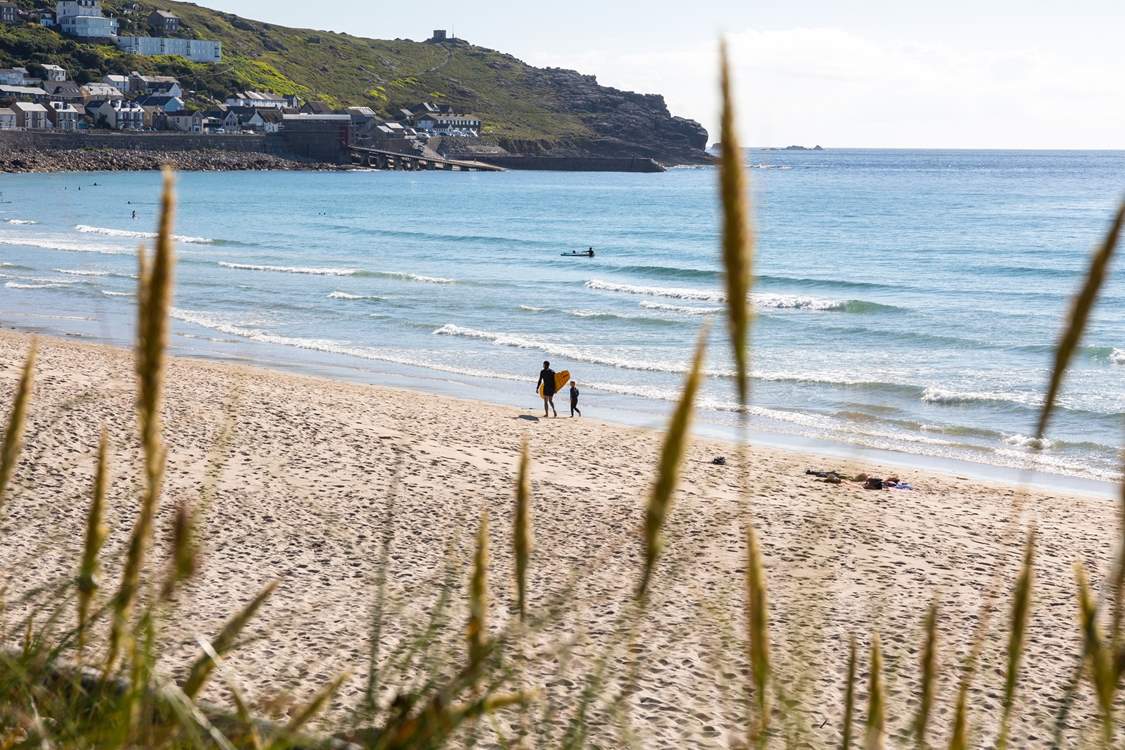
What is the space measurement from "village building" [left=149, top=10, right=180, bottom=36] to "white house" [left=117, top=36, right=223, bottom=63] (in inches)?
45.2

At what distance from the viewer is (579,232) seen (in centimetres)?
6303

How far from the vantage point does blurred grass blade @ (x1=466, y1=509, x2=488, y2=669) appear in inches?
54.9

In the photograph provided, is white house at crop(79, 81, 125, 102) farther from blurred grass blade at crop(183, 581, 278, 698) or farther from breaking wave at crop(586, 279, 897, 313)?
blurred grass blade at crop(183, 581, 278, 698)

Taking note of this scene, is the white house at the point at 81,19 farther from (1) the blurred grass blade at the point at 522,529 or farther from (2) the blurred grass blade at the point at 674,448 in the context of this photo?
(2) the blurred grass blade at the point at 674,448

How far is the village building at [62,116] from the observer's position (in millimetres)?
112375

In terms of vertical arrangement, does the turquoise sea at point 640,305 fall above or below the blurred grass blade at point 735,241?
below

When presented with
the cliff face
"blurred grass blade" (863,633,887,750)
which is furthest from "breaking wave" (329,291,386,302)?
the cliff face

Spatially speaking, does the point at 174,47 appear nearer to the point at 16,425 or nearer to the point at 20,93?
the point at 20,93

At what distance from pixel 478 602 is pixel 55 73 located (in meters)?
132

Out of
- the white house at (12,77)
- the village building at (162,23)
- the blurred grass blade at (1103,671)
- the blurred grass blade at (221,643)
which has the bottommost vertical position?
the blurred grass blade at (221,643)

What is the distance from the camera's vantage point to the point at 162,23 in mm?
145875

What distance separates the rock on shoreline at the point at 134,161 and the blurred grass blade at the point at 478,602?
98138 millimetres

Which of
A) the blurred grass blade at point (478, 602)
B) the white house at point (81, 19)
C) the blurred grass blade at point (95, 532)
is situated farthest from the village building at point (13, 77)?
the blurred grass blade at point (478, 602)

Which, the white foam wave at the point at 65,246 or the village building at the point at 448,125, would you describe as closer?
the white foam wave at the point at 65,246
